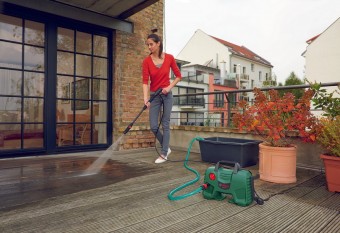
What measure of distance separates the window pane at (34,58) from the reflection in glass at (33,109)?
536mm

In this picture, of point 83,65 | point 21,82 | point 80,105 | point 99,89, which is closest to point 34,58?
point 21,82

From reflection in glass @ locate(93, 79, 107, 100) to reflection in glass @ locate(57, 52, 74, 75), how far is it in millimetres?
487

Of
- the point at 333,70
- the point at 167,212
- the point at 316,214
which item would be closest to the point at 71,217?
the point at 167,212

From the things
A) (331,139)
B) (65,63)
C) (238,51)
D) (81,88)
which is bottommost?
(331,139)

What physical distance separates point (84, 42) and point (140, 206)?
140 inches

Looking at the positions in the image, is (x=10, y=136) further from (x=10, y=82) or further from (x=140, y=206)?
(x=140, y=206)

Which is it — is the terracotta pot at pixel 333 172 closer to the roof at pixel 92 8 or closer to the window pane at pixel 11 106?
the roof at pixel 92 8

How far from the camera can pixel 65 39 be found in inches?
167

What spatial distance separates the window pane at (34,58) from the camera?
13.0 feet

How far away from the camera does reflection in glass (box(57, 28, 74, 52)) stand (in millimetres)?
4184

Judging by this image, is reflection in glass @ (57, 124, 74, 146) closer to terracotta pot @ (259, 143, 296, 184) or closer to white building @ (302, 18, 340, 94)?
terracotta pot @ (259, 143, 296, 184)

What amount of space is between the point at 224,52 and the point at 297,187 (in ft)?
110

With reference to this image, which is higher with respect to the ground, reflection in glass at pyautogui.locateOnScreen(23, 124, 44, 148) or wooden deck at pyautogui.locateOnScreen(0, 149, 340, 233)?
reflection in glass at pyautogui.locateOnScreen(23, 124, 44, 148)

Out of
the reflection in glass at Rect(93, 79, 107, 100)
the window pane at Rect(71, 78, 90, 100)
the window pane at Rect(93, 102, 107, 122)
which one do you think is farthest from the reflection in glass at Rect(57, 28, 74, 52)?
the window pane at Rect(93, 102, 107, 122)
